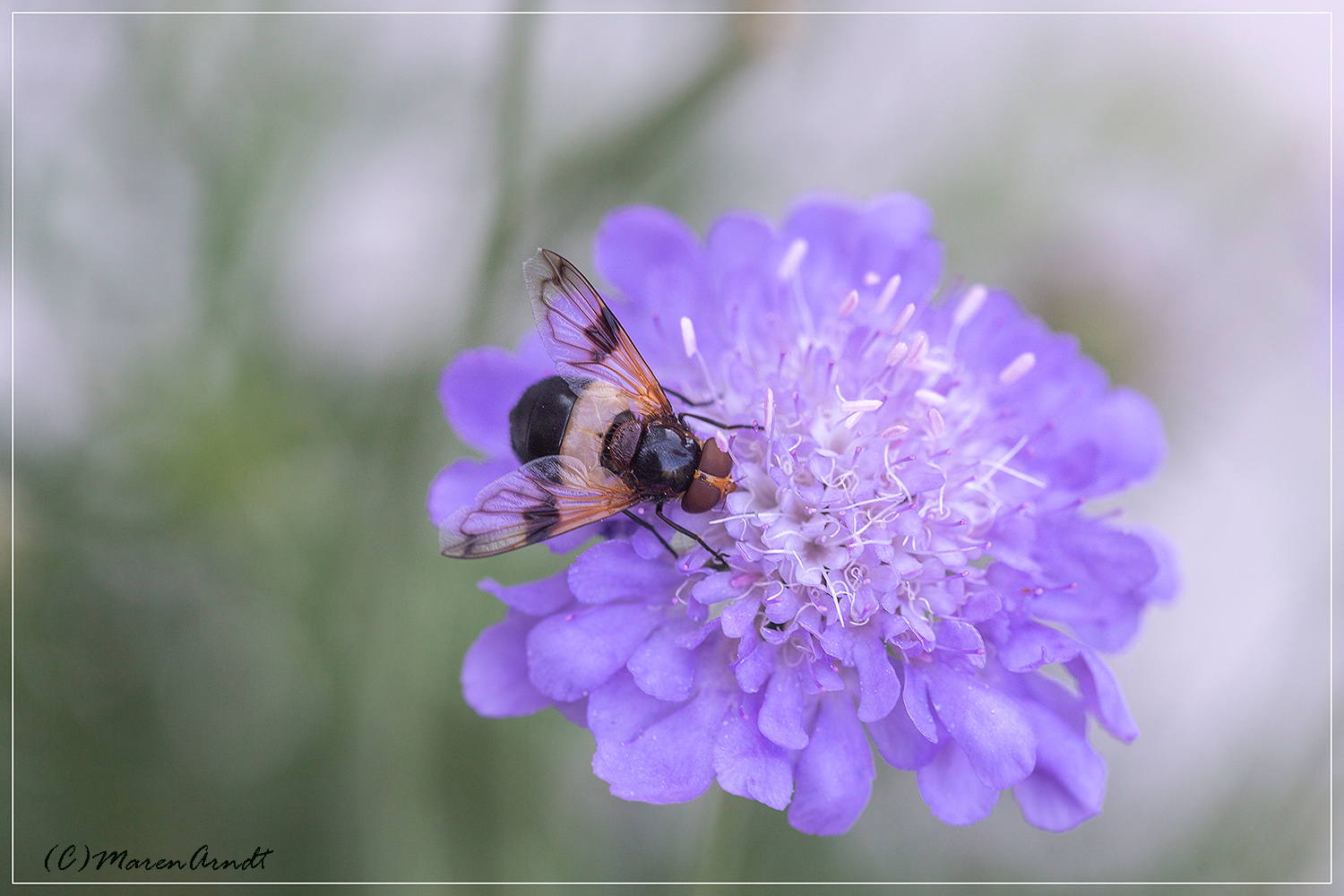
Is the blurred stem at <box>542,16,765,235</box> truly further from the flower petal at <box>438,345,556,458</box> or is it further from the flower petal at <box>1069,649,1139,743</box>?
the flower petal at <box>1069,649,1139,743</box>

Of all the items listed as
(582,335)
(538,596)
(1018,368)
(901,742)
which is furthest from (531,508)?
(1018,368)

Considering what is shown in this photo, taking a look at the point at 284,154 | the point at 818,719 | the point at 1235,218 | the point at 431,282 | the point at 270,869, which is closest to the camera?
the point at 818,719

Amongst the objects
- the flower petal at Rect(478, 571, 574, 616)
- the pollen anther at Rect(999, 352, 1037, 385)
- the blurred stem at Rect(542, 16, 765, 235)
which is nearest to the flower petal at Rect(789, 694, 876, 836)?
the flower petal at Rect(478, 571, 574, 616)

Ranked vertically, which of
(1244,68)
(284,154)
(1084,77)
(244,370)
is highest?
(1244,68)

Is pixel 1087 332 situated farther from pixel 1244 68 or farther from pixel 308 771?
pixel 308 771

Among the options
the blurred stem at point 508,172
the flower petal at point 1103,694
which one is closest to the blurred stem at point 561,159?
the blurred stem at point 508,172

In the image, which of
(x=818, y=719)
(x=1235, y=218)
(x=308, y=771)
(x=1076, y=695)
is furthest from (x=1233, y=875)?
(x=308, y=771)

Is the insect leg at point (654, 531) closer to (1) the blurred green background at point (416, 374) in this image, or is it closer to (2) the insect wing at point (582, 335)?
(2) the insect wing at point (582, 335)
